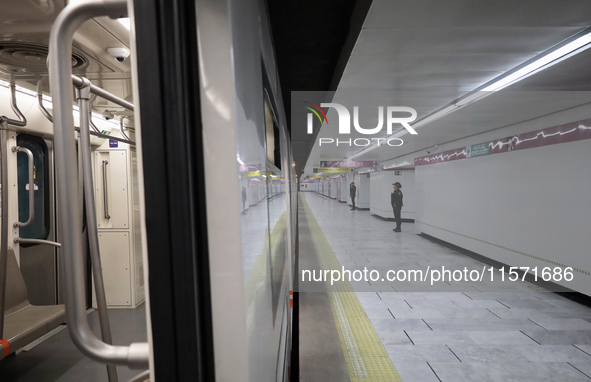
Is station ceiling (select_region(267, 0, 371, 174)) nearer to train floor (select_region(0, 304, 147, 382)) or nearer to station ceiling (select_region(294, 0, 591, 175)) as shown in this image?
station ceiling (select_region(294, 0, 591, 175))

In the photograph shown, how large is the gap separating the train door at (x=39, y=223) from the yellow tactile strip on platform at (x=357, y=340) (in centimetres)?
394

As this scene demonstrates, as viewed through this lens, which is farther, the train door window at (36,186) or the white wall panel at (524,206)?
the white wall panel at (524,206)

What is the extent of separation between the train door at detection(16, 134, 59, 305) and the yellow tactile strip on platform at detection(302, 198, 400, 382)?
12.9 feet

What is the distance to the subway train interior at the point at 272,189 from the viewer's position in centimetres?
62

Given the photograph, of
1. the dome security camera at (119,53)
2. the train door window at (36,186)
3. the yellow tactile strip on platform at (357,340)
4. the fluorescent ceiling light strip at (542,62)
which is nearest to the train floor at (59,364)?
the train door window at (36,186)

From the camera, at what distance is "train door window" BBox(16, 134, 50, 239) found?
391 cm

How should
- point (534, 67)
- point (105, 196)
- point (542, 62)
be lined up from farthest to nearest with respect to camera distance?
1. point (105, 196)
2. point (534, 67)
3. point (542, 62)

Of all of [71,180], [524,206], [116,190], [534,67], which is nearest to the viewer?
[71,180]

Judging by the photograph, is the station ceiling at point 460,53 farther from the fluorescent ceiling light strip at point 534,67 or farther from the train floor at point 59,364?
the train floor at point 59,364

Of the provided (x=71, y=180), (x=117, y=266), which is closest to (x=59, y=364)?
(x=117, y=266)

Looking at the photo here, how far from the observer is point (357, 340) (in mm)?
4113

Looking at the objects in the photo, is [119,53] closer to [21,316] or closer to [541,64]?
[21,316]

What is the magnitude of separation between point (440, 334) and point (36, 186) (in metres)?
5.43

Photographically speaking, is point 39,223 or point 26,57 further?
point 39,223
